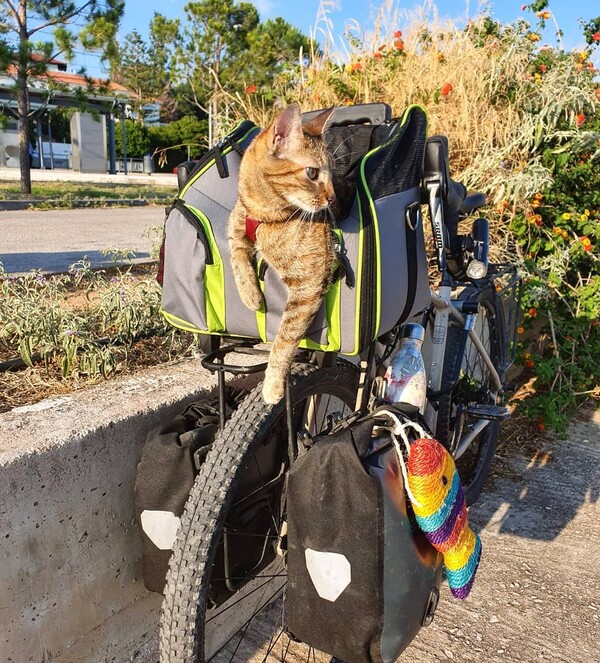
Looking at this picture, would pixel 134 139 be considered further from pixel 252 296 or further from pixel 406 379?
pixel 252 296

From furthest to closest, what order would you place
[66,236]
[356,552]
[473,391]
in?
[66,236]
[473,391]
[356,552]

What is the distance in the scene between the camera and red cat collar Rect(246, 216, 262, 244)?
1.67 m

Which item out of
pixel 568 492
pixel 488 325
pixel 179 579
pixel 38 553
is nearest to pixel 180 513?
pixel 179 579

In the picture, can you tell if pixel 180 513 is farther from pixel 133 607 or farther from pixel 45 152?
pixel 45 152

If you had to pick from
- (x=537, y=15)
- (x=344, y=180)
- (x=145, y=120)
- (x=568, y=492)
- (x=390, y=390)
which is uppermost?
(x=145, y=120)

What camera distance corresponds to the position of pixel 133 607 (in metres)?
2.00

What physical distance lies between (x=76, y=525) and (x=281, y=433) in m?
0.68

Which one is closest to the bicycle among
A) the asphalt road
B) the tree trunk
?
the asphalt road

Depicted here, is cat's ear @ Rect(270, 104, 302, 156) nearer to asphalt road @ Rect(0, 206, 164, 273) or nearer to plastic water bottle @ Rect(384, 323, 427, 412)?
plastic water bottle @ Rect(384, 323, 427, 412)

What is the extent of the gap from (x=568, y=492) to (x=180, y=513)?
249 cm

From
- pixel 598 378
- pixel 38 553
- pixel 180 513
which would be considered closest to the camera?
pixel 38 553

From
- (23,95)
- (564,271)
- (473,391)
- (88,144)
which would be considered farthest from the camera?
(88,144)

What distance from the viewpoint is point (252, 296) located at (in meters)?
1.65

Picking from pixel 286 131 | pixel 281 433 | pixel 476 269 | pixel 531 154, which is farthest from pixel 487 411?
pixel 531 154
